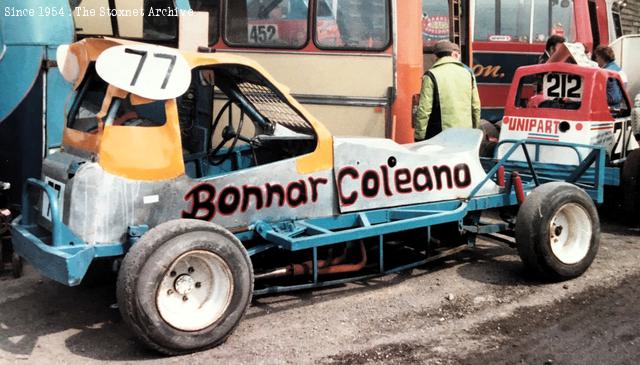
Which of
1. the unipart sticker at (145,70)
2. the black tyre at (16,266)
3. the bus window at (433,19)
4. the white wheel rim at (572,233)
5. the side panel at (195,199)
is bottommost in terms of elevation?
the black tyre at (16,266)

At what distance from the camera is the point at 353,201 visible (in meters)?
5.54

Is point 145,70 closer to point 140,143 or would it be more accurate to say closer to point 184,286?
point 140,143

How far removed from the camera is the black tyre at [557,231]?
5.71 m

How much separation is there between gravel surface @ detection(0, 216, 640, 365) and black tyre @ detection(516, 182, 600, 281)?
16 cm

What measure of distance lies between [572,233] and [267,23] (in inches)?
148

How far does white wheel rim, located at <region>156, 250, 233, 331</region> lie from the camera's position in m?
4.54

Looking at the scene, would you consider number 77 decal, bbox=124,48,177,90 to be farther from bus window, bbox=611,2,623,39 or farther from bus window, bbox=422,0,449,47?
bus window, bbox=611,2,623,39

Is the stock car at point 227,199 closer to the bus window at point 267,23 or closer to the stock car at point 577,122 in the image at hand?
the stock car at point 577,122

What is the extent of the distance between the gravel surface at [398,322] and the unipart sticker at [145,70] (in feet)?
5.13

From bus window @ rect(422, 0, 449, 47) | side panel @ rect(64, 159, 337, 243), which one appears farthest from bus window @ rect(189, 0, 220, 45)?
bus window @ rect(422, 0, 449, 47)

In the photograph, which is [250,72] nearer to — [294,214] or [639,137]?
[294,214]

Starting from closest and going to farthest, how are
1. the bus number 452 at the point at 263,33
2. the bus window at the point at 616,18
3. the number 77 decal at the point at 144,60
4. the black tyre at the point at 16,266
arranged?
the number 77 decal at the point at 144,60
the black tyre at the point at 16,266
the bus number 452 at the point at 263,33
the bus window at the point at 616,18

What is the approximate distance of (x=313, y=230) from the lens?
5.21m

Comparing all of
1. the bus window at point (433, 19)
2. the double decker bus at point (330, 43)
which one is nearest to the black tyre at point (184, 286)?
the double decker bus at point (330, 43)
